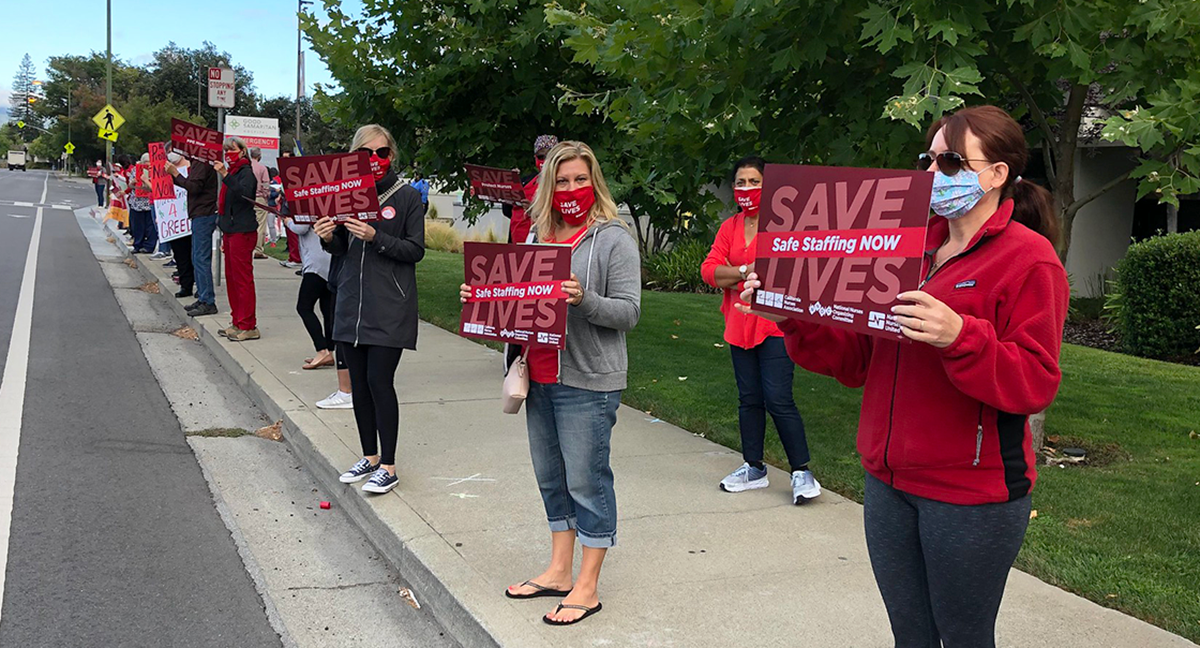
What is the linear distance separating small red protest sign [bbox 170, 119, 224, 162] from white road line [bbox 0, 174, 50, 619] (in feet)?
8.52

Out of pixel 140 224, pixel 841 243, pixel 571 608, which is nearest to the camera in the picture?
pixel 841 243

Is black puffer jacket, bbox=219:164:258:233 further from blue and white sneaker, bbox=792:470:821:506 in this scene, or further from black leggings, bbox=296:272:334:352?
blue and white sneaker, bbox=792:470:821:506

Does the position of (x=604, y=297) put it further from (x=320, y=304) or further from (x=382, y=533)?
(x=320, y=304)

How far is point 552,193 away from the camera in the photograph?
400 cm

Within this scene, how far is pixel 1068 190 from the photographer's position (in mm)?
7168

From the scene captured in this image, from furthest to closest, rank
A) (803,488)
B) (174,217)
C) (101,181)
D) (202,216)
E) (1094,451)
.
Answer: (101,181), (174,217), (202,216), (1094,451), (803,488)

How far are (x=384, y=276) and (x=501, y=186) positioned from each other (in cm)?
352

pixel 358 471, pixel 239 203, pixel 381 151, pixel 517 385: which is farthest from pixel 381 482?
pixel 239 203

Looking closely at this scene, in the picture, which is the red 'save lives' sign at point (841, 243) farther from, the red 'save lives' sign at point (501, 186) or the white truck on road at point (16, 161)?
the white truck on road at point (16, 161)

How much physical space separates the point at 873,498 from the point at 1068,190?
5244 millimetres

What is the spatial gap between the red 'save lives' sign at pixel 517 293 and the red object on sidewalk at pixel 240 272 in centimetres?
729

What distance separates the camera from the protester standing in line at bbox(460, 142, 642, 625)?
3.96 m


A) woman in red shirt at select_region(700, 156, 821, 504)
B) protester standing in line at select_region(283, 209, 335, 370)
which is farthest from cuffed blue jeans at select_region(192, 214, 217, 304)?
woman in red shirt at select_region(700, 156, 821, 504)

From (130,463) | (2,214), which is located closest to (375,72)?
(130,463)
